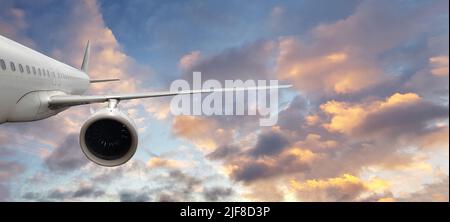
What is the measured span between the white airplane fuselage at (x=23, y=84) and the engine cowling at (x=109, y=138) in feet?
7.49

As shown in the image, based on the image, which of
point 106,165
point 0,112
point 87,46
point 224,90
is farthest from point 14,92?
point 87,46

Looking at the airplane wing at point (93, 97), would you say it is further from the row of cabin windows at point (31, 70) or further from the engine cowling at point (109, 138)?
the engine cowling at point (109, 138)

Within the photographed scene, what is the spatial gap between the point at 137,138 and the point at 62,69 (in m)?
9.14

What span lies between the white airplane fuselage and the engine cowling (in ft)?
7.49

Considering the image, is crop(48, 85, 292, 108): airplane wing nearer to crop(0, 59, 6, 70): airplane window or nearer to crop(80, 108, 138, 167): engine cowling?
crop(80, 108, 138, 167): engine cowling

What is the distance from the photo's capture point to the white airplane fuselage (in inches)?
387

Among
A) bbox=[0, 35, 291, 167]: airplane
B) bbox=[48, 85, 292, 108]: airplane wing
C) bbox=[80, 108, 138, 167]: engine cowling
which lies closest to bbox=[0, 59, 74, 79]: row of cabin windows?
bbox=[0, 35, 291, 167]: airplane

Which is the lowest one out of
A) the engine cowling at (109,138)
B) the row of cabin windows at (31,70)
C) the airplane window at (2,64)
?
the engine cowling at (109,138)

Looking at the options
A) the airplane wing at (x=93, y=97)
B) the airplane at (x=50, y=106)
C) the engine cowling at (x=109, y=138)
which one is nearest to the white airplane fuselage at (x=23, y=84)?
the airplane at (x=50, y=106)

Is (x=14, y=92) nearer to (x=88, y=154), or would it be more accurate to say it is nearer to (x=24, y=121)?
(x=24, y=121)

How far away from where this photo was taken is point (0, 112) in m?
9.83

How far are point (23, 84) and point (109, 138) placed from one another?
3103mm

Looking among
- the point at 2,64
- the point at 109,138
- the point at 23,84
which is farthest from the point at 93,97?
the point at 2,64

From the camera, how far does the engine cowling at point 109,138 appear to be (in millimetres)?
10250
